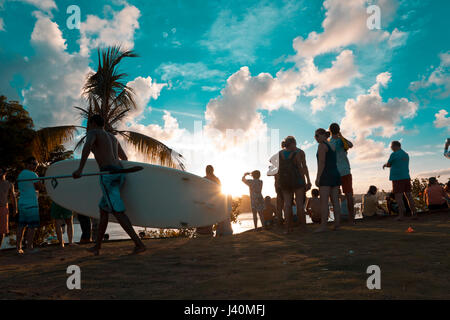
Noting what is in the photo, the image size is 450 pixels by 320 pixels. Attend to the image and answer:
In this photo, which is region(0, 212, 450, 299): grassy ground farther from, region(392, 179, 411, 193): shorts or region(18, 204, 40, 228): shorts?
region(392, 179, 411, 193): shorts

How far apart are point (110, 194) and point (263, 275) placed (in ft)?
7.40

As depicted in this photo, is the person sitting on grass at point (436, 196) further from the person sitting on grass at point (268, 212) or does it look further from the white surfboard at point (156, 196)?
the white surfboard at point (156, 196)

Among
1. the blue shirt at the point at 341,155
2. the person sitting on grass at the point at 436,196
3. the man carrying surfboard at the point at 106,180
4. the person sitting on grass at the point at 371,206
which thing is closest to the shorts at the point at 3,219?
the man carrying surfboard at the point at 106,180

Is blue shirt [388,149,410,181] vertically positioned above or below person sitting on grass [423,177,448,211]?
above

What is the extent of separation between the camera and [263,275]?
2.33 meters

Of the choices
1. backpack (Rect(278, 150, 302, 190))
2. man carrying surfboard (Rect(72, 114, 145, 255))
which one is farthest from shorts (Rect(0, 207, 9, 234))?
backpack (Rect(278, 150, 302, 190))

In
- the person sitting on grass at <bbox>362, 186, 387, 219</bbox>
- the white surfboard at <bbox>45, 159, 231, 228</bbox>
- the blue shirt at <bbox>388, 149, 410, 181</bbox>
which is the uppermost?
the blue shirt at <bbox>388, 149, 410, 181</bbox>

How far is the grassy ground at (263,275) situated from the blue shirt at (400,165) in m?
2.61

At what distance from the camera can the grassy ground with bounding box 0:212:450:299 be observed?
6.18 ft

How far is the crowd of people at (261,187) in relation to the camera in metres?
3.82

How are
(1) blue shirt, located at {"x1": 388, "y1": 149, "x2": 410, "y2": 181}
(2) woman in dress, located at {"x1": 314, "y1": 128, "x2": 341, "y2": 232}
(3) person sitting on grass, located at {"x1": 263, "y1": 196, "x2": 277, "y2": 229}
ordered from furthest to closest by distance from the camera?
1. (3) person sitting on grass, located at {"x1": 263, "y1": 196, "x2": 277, "y2": 229}
2. (1) blue shirt, located at {"x1": 388, "y1": 149, "x2": 410, "y2": 181}
3. (2) woman in dress, located at {"x1": 314, "y1": 128, "x2": 341, "y2": 232}

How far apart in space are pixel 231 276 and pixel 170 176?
2.82 metres

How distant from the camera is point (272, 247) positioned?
371 cm
